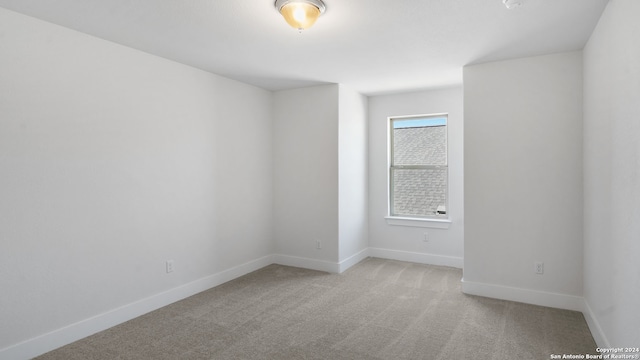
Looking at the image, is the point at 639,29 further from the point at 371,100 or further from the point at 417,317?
the point at 371,100

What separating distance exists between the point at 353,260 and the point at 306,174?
1384mm

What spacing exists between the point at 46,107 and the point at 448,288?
13.5ft

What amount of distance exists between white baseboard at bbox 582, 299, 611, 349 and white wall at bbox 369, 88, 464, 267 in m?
1.77

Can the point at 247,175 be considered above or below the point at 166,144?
below

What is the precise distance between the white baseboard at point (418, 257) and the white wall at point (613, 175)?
71.8 inches

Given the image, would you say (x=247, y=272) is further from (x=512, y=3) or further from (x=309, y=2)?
(x=512, y=3)

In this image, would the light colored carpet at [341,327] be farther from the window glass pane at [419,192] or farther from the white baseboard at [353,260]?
the window glass pane at [419,192]

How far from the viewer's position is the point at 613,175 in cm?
225

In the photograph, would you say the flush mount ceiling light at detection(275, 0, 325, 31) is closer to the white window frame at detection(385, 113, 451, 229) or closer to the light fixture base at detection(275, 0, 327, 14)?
the light fixture base at detection(275, 0, 327, 14)

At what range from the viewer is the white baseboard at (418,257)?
190 inches

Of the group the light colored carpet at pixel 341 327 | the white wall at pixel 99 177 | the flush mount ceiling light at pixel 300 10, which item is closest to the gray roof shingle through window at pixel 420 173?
the light colored carpet at pixel 341 327

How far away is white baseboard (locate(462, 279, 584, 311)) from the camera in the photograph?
10.8 ft

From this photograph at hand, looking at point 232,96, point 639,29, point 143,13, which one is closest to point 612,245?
point 639,29

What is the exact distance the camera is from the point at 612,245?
2.27 m
